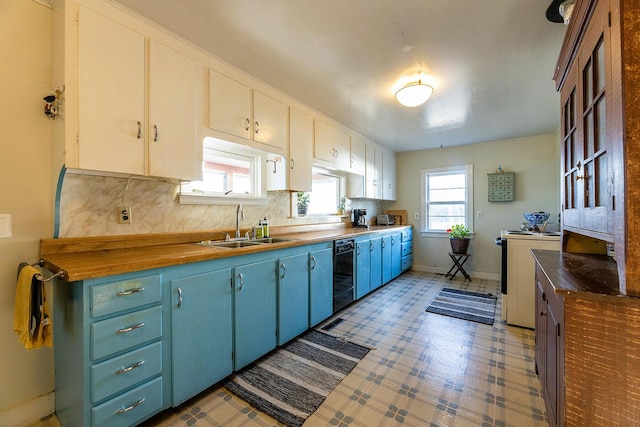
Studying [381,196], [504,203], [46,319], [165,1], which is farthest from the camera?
[381,196]

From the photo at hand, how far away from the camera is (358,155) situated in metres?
4.14

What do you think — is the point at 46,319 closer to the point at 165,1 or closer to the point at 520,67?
the point at 165,1

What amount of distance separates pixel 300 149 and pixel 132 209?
1.69m

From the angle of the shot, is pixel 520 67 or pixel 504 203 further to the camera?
pixel 504 203

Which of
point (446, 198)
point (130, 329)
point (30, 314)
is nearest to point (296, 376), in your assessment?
point (130, 329)

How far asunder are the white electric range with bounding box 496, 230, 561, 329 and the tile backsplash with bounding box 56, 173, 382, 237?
2848mm

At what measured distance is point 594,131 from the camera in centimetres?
111

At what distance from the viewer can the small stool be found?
449cm

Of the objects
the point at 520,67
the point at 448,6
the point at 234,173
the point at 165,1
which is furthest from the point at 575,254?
the point at 165,1

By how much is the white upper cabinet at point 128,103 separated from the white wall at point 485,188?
14.3 feet

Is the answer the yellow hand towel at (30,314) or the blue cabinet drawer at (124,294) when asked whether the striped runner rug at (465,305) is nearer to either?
the blue cabinet drawer at (124,294)

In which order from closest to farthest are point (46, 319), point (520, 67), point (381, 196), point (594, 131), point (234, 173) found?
point (594, 131), point (46, 319), point (520, 67), point (234, 173), point (381, 196)

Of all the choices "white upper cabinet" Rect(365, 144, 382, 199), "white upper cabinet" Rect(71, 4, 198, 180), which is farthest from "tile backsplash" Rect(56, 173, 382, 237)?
"white upper cabinet" Rect(365, 144, 382, 199)

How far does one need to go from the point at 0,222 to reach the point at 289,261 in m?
1.71
